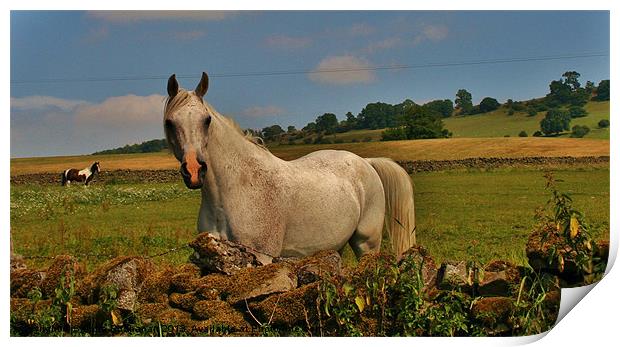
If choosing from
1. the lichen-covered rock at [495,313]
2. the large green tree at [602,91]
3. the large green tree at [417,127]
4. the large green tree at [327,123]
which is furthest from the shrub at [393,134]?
the lichen-covered rock at [495,313]

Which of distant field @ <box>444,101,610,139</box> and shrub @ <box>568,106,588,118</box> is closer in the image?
shrub @ <box>568,106,588,118</box>

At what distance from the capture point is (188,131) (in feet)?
21.5

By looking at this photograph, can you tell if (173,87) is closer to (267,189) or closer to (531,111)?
(267,189)

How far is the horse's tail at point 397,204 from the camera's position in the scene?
8336 mm

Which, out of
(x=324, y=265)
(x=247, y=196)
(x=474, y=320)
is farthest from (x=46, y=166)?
(x=474, y=320)

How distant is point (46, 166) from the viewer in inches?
427

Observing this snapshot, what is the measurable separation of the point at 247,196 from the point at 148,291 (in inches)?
56.5

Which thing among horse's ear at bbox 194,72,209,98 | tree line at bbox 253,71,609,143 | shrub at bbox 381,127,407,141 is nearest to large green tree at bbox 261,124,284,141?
tree line at bbox 253,71,609,143

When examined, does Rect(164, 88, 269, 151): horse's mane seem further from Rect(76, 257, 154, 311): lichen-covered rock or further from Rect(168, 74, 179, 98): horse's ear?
Rect(76, 257, 154, 311): lichen-covered rock

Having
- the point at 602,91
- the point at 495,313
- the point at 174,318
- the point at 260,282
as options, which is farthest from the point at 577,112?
the point at 174,318

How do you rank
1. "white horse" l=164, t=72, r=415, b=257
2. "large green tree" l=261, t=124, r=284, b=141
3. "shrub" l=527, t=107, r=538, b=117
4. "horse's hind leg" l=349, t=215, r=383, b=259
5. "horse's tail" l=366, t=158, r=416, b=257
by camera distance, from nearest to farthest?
"white horse" l=164, t=72, r=415, b=257 < "horse's hind leg" l=349, t=215, r=383, b=259 < "horse's tail" l=366, t=158, r=416, b=257 < "large green tree" l=261, t=124, r=284, b=141 < "shrub" l=527, t=107, r=538, b=117

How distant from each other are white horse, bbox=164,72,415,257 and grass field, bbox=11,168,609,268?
205 centimetres

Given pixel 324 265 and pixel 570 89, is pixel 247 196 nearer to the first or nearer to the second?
A: pixel 324 265

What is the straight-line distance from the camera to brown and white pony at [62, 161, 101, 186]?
11.2m
